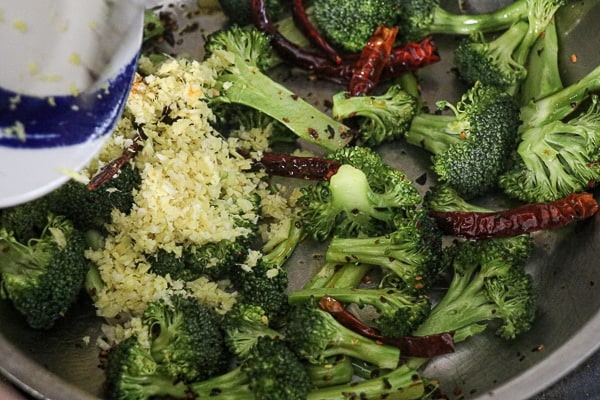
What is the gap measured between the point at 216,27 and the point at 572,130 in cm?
117

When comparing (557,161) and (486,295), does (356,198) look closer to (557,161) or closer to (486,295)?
(486,295)

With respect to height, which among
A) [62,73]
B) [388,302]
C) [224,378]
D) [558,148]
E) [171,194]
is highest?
[62,73]

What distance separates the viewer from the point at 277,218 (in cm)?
215

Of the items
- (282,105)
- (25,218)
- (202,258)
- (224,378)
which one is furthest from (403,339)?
(25,218)

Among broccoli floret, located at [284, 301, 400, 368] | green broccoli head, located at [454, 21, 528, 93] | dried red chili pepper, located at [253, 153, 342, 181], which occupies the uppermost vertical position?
green broccoli head, located at [454, 21, 528, 93]

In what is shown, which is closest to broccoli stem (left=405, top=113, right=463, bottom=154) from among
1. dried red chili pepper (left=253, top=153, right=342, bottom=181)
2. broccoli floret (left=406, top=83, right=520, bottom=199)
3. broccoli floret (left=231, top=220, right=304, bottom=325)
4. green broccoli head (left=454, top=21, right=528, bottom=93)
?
broccoli floret (left=406, top=83, right=520, bottom=199)

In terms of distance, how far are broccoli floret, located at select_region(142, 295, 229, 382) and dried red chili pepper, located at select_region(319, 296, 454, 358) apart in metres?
0.28

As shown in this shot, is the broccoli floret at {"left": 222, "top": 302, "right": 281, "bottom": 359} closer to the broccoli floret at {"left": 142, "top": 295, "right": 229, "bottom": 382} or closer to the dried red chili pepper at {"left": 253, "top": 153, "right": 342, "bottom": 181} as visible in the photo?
the broccoli floret at {"left": 142, "top": 295, "right": 229, "bottom": 382}

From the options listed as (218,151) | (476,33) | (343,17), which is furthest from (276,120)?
→ (476,33)

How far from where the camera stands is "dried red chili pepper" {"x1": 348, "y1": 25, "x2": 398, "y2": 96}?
2.28 meters

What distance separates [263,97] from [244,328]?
70 centimetres

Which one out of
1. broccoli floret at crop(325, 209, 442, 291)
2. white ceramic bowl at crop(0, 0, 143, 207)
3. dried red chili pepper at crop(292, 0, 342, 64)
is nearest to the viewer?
white ceramic bowl at crop(0, 0, 143, 207)

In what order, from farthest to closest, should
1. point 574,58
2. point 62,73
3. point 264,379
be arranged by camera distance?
point 574,58
point 264,379
point 62,73

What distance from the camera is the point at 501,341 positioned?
1974mm
